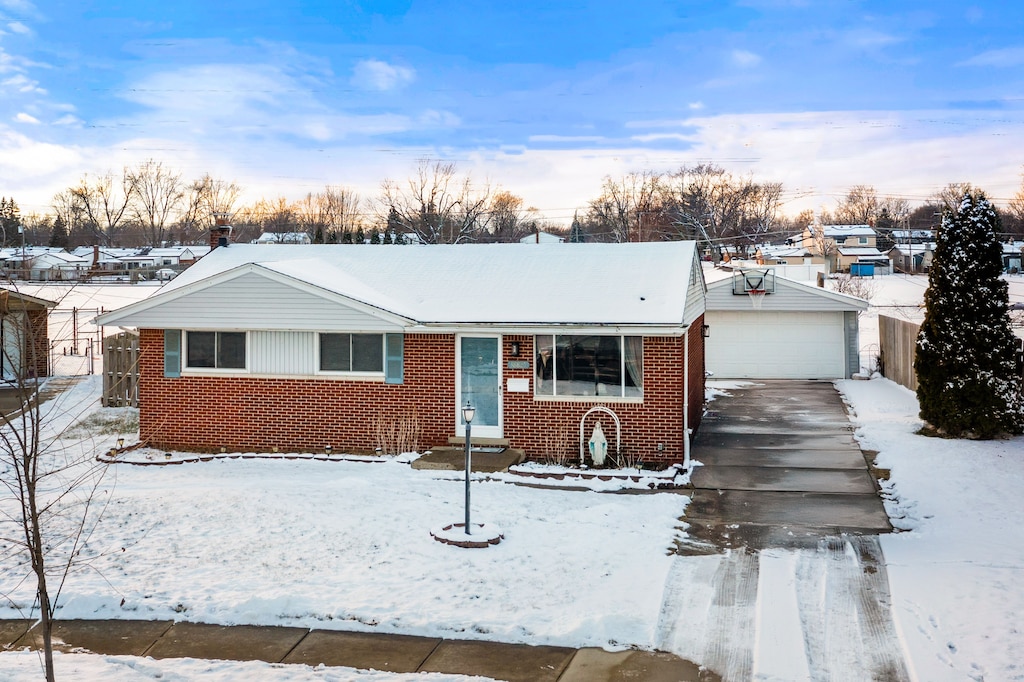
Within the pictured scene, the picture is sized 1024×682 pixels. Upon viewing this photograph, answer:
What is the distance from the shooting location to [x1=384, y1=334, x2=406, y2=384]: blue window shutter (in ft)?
47.7

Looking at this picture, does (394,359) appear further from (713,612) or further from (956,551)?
(956,551)

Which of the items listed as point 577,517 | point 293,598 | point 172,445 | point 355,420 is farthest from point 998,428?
point 172,445

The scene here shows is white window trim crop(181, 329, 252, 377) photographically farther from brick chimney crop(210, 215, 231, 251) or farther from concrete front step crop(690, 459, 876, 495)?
concrete front step crop(690, 459, 876, 495)

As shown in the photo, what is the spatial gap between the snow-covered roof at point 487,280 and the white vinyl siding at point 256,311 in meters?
0.16

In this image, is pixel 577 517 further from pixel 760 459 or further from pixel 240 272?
pixel 240 272

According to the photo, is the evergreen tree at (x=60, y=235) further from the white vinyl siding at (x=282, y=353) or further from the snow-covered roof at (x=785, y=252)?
the white vinyl siding at (x=282, y=353)

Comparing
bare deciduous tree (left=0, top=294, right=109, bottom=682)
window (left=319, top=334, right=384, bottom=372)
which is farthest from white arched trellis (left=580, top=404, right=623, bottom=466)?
bare deciduous tree (left=0, top=294, right=109, bottom=682)

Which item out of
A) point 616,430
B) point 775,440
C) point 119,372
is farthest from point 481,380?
point 119,372

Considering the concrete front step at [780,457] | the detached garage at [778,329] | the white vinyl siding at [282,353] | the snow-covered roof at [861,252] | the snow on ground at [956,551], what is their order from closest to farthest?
the snow on ground at [956,551]
the concrete front step at [780,457]
the white vinyl siding at [282,353]
the detached garage at [778,329]
the snow-covered roof at [861,252]

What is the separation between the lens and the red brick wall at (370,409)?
13695 mm

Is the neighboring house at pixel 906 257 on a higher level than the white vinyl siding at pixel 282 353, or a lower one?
higher

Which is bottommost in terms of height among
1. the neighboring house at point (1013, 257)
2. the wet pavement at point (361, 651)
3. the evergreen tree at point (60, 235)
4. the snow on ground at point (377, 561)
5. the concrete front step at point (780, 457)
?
the wet pavement at point (361, 651)

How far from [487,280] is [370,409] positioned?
339 centimetres

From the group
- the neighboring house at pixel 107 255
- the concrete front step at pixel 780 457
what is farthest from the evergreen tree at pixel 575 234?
the concrete front step at pixel 780 457
